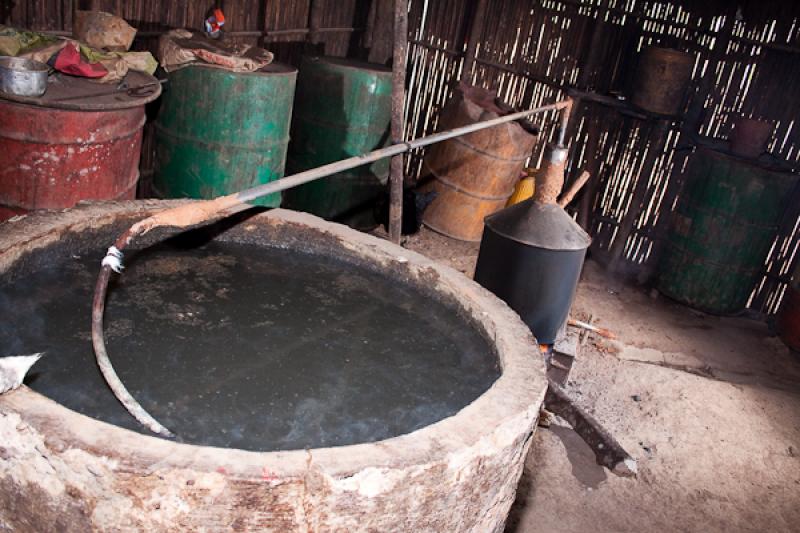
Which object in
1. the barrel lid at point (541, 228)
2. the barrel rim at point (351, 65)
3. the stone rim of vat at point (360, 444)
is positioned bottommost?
the stone rim of vat at point (360, 444)

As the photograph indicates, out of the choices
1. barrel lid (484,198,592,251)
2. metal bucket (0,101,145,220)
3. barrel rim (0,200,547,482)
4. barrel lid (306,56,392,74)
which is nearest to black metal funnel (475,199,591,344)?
barrel lid (484,198,592,251)

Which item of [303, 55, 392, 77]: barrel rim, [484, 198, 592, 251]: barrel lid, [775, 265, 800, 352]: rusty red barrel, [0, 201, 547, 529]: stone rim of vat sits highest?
[303, 55, 392, 77]: barrel rim

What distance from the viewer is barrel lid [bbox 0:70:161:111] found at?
374 cm

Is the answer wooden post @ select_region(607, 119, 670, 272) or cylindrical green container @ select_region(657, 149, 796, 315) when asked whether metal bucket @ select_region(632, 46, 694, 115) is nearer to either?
wooden post @ select_region(607, 119, 670, 272)

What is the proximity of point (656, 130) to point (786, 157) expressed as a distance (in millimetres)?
1350

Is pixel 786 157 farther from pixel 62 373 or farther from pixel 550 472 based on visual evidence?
pixel 62 373

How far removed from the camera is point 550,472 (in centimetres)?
422

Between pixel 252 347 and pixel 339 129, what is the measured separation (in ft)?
13.5

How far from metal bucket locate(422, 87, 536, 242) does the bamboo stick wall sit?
895mm

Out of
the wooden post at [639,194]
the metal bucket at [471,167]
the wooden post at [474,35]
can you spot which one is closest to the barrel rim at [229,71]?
the metal bucket at [471,167]

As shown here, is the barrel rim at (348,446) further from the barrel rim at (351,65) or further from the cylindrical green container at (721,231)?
the cylindrical green container at (721,231)

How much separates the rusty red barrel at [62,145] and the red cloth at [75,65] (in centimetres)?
8

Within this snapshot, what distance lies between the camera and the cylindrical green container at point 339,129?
20.3 ft

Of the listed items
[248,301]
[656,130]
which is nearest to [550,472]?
[248,301]
